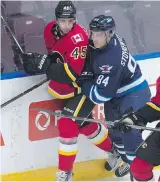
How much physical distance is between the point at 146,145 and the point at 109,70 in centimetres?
43

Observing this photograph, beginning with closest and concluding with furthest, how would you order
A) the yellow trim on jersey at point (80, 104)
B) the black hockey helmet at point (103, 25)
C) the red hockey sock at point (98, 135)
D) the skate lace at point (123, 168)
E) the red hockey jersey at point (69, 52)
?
the black hockey helmet at point (103, 25), the red hockey jersey at point (69, 52), the yellow trim on jersey at point (80, 104), the red hockey sock at point (98, 135), the skate lace at point (123, 168)

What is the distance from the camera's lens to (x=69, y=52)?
10.4 ft

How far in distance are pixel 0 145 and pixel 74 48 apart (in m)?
0.68

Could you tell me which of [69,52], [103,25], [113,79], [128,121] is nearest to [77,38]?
[69,52]

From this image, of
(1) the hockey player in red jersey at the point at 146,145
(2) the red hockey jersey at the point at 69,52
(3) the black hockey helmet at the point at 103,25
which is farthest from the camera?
(2) the red hockey jersey at the point at 69,52

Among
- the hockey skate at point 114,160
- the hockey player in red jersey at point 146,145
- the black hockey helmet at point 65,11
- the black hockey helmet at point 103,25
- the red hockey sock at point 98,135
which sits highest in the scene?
the black hockey helmet at point 65,11

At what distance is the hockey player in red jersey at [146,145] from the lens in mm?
2934

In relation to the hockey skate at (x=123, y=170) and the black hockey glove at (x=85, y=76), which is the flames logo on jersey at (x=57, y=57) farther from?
the hockey skate at (x=123, y=170)

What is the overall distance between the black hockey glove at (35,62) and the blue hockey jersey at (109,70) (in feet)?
0.77

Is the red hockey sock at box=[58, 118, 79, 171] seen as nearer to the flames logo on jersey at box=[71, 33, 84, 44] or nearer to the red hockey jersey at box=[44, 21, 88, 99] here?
the red hockey jersey at box=[44, 21, 88, 99]

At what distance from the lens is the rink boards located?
3.31 meters

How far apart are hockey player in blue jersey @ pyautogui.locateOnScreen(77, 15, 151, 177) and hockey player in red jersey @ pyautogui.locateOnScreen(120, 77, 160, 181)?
0.24 m

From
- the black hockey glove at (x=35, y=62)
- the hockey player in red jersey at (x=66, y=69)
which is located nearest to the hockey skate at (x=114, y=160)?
the hockey player in red jersey at (x=66, y=69)

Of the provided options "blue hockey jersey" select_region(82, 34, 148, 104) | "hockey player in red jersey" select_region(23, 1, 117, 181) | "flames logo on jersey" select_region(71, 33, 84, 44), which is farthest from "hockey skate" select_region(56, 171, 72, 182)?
"flames logo on jersey" select_region(71, 33, 84, 44)
